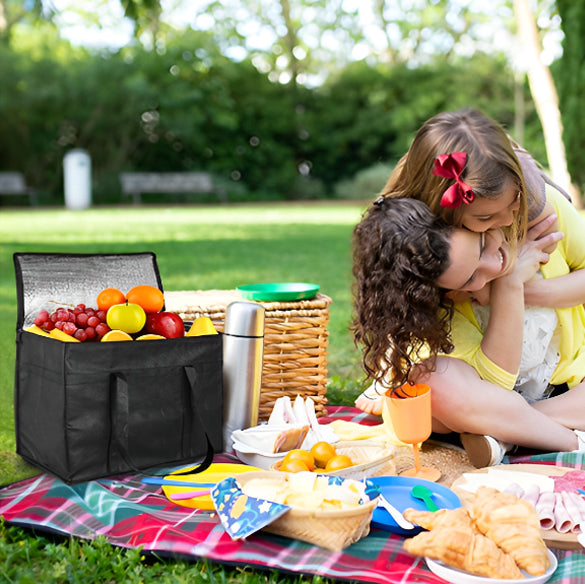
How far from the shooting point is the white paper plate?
4.73 ft

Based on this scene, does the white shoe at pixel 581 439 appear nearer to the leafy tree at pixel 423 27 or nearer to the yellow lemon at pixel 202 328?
the yellow lemon at pixel 202 328

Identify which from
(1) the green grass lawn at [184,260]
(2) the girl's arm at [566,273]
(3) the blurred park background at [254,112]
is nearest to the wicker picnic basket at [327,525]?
(1) the green grass lawn at [184,260]

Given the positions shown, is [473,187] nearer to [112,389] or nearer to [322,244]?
[112,389]

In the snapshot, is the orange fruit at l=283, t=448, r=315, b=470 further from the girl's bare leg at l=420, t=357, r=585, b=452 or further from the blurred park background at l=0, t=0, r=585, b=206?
the blurred park background at l=0, t=0, r=585, b=206

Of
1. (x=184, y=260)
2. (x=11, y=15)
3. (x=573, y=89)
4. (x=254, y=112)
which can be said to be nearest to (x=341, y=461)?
(x=184, y=260)

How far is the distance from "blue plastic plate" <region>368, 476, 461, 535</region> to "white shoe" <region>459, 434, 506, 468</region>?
0.34 metres

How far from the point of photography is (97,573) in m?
1.58

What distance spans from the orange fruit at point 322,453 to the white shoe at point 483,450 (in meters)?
0.42

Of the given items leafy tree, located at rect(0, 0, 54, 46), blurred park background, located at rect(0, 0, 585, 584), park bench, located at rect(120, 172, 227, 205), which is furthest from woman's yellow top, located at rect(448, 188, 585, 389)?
leafy tree, located at rect(0, 0, 54, 46)

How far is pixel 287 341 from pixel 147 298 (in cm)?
58

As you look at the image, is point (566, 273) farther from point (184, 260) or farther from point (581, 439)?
point (184, 260)

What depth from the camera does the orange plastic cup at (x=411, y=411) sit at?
6.60 feet

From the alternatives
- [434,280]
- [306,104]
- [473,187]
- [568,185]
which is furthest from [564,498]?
[306,104]

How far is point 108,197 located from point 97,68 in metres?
2.75
